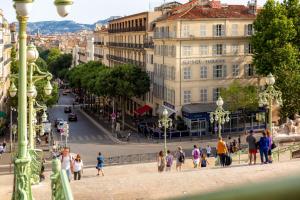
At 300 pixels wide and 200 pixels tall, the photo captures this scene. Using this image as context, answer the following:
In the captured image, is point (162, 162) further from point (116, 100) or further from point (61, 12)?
point (116, 100)

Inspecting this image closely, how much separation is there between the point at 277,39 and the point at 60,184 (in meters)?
42.6

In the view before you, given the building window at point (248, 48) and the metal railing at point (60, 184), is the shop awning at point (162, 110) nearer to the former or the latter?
the building window at point (248, 48)

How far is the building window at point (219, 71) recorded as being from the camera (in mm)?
54219

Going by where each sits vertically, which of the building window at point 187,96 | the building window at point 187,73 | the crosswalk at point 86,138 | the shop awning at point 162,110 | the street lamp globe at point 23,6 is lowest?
the crosswalk at point 86,138

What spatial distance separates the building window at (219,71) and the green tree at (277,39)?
154 inches

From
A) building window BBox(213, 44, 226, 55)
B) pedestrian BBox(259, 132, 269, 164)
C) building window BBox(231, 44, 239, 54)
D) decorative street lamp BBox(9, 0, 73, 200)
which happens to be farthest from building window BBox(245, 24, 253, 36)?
decorative street lamp BBox(9, 0, 73, 200)

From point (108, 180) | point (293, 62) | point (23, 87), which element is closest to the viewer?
point (23, 87)

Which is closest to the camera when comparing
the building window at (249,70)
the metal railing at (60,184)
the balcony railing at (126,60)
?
the metal railing at (60,184)

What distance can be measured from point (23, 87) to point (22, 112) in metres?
0.47

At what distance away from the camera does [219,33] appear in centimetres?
5378

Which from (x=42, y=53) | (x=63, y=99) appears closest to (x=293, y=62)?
(x=63, y=99)

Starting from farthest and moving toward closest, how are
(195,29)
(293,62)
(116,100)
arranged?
(116,100), (195,29), (293,62)

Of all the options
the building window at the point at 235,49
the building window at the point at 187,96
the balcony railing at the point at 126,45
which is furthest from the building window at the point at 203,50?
the balcony railing at the point at 126,45

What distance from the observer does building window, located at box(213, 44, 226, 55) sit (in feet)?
177
